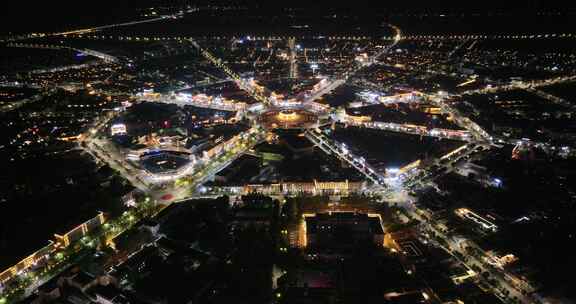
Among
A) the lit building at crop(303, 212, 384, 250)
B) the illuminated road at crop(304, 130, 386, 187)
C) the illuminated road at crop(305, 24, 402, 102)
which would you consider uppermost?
the illuminated road at crop(305, 24, 402, 102)

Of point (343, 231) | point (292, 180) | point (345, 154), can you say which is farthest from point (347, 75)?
point (343, 231)

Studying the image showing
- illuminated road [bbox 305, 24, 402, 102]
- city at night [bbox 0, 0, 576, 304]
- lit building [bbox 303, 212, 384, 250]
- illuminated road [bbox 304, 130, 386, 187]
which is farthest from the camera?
illuminated road [bbox 305, 24, 402, 102]

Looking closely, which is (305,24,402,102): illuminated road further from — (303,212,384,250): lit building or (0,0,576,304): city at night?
(303,212,384,250): lit building

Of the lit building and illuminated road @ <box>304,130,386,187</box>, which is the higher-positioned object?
illuminated road @ <box>304,130,386,187</box>

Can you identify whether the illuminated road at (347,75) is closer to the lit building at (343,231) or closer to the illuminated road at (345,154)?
the illuminated road at (345,154)

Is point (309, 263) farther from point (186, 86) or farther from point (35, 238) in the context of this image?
point (186, 86)

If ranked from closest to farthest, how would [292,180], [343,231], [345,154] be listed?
1. [343,231]
2. [292,180]
3. [345,154]

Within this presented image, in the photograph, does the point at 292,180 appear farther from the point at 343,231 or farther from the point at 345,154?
the point at 343,231

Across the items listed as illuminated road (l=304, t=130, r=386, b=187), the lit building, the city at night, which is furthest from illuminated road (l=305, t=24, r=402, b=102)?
the lit building

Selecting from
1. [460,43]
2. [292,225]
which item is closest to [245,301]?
[292,225]
